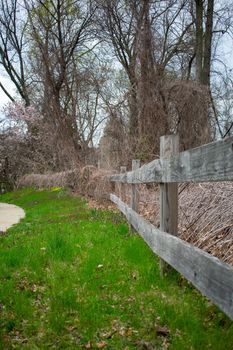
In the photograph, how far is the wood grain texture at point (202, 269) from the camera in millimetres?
2534

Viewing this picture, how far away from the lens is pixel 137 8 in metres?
13.8

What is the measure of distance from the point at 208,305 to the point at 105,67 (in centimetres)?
2068

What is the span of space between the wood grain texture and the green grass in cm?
37

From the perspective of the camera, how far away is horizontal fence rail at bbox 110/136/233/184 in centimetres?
248

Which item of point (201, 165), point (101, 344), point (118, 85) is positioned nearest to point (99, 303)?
point (101, 344)

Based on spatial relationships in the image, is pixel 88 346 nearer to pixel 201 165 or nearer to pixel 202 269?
pixel 202 269

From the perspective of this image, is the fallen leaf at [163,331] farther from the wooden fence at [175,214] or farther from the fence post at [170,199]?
the fence post at [170,199]

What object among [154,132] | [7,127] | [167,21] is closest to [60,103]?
[167,21]

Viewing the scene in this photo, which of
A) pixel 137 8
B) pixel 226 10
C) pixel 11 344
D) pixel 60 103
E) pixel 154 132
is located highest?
pixel 226 10

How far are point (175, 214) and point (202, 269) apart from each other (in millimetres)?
1417

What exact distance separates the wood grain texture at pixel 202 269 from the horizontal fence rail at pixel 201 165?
520mm

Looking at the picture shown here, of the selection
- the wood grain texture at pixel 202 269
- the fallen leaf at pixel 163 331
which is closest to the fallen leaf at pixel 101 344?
the fallen leaf at pixel 163 331

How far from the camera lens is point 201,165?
295cm

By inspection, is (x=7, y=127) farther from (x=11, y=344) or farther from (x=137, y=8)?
(x=11, y=344)
